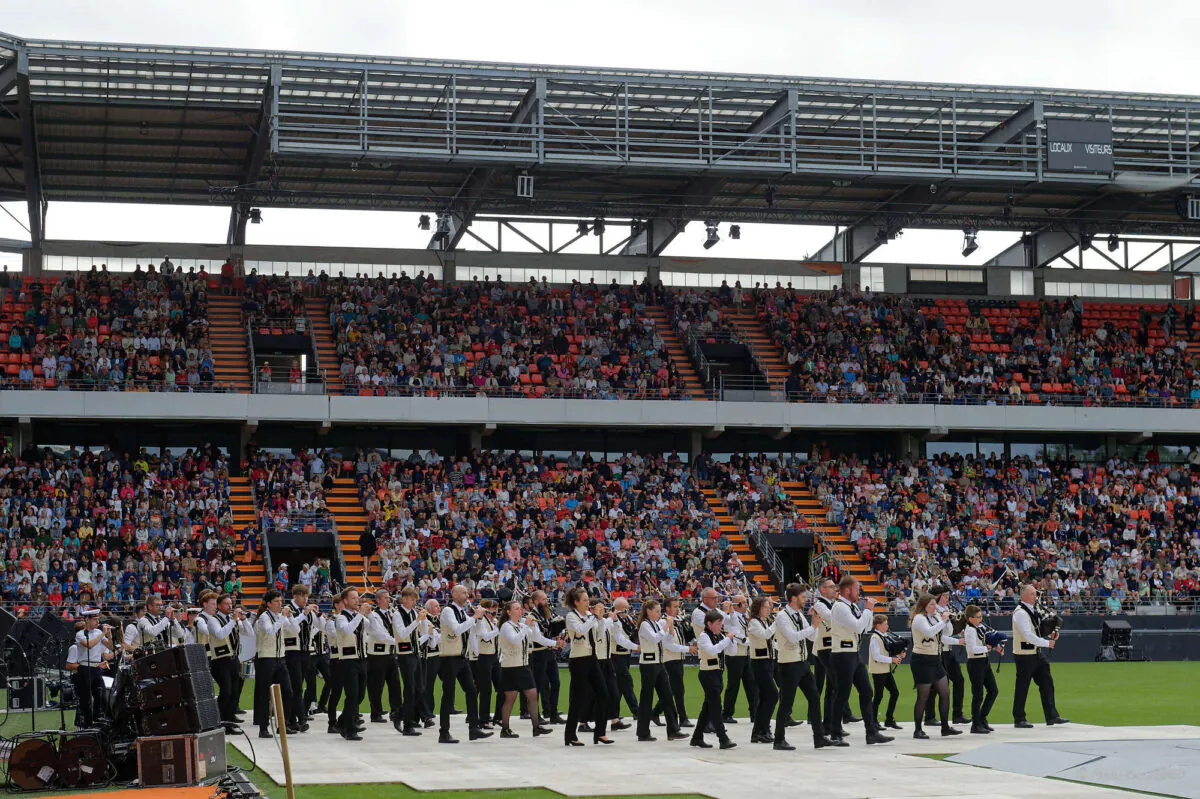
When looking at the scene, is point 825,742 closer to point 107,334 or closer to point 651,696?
point 651,696

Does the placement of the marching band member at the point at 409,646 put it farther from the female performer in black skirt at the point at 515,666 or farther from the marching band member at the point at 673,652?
the marching band member at the point at 673,652

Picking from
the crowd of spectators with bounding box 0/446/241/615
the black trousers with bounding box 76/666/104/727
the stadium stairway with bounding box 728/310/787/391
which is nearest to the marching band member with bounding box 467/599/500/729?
the black trousers with bounding box 76/666/104/727

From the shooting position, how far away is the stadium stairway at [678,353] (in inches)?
1679

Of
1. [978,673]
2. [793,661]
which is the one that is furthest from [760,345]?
[793,661]

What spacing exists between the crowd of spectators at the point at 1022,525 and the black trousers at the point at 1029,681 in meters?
17.0

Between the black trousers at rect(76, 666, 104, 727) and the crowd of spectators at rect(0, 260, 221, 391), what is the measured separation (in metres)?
20.4

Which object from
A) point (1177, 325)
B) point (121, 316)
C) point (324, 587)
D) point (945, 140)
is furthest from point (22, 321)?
point (1177, 325)

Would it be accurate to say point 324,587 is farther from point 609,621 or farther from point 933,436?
point 933,436

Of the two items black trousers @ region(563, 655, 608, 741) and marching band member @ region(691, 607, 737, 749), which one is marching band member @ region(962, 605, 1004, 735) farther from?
black trousers @ region(563, 655, 608, 741)

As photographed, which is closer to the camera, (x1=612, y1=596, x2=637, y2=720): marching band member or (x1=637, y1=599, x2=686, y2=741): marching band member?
(x1=637, y1=599, x2=686, y2=741): marching band member

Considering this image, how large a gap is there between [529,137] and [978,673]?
21.8m

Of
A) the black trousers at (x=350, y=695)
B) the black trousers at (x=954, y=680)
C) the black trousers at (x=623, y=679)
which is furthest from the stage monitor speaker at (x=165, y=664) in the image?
the black trousers at (x=954, y=680)

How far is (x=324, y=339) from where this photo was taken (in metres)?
41.7

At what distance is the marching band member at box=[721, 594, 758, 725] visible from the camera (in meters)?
17.2
